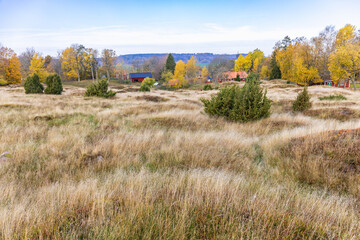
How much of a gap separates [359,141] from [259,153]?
207cm

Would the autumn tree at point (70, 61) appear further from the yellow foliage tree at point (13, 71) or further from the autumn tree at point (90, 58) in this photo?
the yellow foliage tree at point (13, 71)

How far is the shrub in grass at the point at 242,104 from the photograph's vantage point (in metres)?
8.38

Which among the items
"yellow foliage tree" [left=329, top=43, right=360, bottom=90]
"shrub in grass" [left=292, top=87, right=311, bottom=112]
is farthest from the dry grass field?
"yellow foliage tree" [left=329, top=43, right=360, bottom=90]

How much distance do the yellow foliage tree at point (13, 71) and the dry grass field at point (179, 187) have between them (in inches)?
1901

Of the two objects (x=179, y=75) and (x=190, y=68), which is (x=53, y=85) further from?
(x=190, y=68)

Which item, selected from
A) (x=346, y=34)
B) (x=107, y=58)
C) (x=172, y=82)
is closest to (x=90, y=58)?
(x=107, y=58)

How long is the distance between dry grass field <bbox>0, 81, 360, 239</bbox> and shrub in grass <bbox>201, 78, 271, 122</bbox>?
272 centimetres

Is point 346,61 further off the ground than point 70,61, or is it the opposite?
point 70,61

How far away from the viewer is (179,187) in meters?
2.62

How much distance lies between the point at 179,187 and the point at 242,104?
6594 mm

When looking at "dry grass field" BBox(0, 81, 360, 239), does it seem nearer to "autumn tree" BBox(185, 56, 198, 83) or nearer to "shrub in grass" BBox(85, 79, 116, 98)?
"shrub in grass" BBox(85, 79, 116, 98)

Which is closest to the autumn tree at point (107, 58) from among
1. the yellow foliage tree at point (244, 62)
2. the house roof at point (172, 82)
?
the house roof at point (172, 82)

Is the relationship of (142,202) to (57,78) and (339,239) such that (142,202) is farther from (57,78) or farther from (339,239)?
(57,78)

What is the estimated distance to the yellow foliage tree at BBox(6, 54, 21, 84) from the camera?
4081cm
